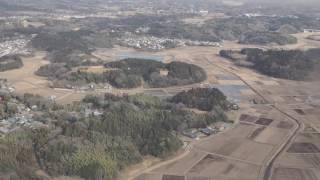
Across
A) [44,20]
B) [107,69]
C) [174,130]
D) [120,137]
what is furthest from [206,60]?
[44,20]

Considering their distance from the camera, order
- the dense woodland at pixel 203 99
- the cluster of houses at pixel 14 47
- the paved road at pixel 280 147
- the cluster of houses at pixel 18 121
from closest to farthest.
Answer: the paved road at pixel 280 147
the cluster of houses at pixel 18 121
the dense woodland at pixel 203 99
the cluster of houses at pixel 14 47

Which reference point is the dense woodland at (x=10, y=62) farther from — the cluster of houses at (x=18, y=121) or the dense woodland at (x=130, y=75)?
the cluster of houses at (x=18, y=121)

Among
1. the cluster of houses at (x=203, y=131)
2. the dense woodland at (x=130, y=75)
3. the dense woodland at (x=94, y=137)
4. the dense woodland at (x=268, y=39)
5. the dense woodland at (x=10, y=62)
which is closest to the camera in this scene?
the dense woodland at (x=94, y=137)

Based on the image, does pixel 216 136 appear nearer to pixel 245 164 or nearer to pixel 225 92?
pixel 245 164

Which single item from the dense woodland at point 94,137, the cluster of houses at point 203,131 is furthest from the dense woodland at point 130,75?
the cluster of houses at point 203,131

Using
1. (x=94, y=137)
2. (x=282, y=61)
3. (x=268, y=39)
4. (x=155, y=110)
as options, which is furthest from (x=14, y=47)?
(x=94, y=137)

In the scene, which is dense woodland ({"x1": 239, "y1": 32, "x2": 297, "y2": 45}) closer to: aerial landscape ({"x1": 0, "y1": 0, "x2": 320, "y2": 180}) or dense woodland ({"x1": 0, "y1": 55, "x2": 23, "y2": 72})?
aerial landscape ({"x1": 0, "y1": 0, "x2": 320, "y2": 180})

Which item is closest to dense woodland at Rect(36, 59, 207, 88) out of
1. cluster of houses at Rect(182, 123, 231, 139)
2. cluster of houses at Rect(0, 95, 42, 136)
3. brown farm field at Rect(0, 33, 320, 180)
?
brown farm field at Rect(0, 33, 320, 180)
